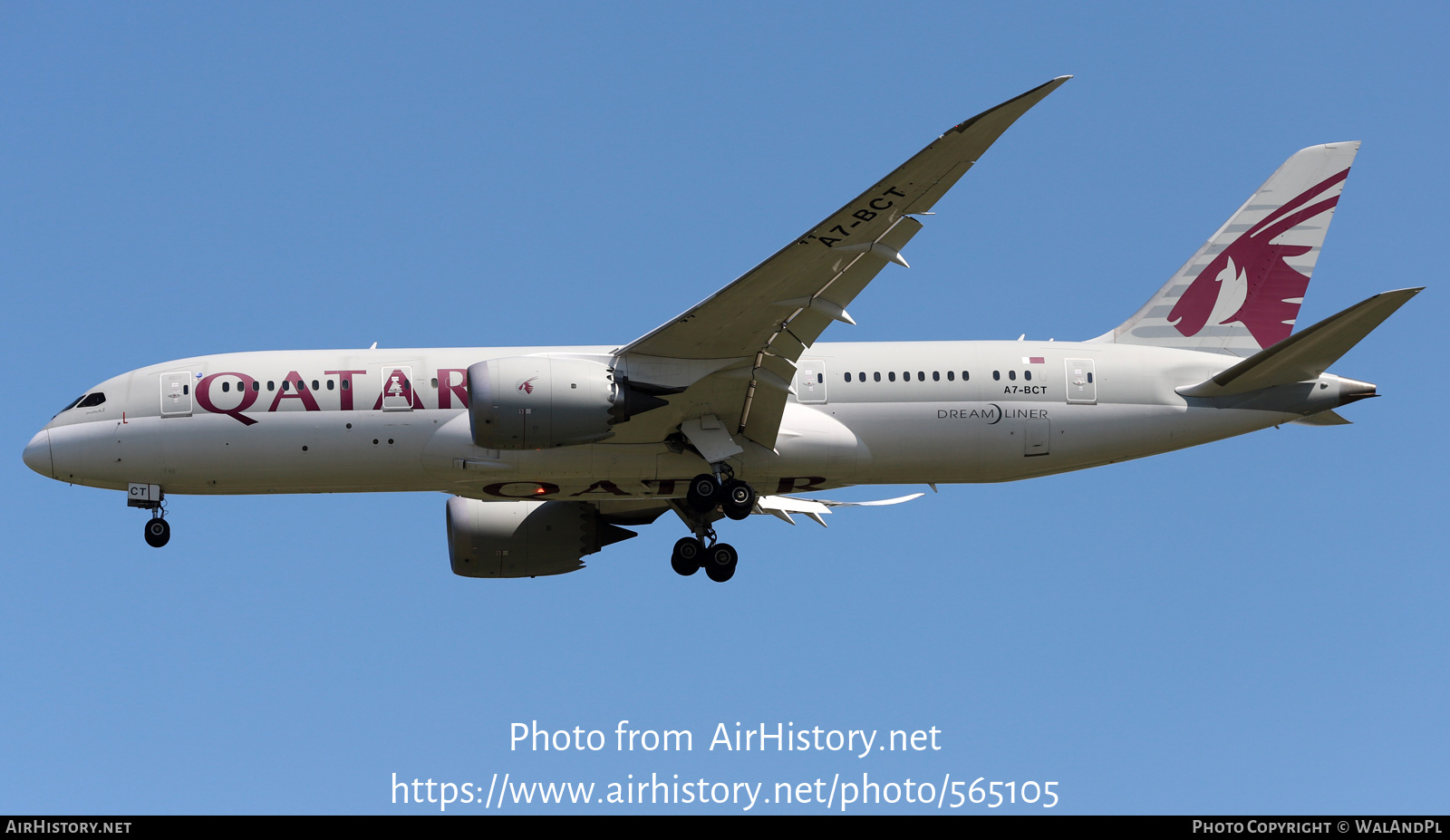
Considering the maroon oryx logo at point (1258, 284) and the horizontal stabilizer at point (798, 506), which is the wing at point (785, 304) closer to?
the horizontal stabilizer at point (798, 506)

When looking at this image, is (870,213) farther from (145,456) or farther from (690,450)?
(145,456)

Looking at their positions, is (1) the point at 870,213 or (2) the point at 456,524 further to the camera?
(2) the point at 456,524

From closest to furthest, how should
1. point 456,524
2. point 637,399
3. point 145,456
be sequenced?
1. point 637,399
2. point 145,456
3. point 456,524

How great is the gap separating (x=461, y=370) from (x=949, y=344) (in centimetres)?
883

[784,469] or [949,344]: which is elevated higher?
[949,344]

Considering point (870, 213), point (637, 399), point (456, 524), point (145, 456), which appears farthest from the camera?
point (456, 524)

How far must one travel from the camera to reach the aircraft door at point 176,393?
27.0 metres

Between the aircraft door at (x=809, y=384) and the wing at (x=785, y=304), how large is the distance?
1024 mm

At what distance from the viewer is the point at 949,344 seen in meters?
28.0

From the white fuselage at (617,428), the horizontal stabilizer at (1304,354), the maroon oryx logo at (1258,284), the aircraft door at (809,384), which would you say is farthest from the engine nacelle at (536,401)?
the maroon oryx logo at (1258,284)

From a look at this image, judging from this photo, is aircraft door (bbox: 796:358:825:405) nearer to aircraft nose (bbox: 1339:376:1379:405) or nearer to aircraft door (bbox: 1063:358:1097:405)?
aircraft door (bbox: 1063:358:1097:405)

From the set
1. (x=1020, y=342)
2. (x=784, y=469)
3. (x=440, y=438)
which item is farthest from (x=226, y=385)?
(x=1020, y=342)

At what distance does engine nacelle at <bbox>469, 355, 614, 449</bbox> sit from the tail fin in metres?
10.6

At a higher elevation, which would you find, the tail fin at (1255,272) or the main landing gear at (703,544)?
the tail fin at (1255,272)
